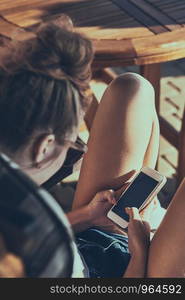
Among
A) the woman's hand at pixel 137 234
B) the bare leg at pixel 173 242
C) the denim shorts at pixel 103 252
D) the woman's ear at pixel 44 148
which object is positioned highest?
the woman's ear at pixel 44 148

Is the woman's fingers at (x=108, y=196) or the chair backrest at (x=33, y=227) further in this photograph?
the woman's fingers at (x=108, y=196)

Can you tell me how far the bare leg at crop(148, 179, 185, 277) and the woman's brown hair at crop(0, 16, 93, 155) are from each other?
1.09 feet

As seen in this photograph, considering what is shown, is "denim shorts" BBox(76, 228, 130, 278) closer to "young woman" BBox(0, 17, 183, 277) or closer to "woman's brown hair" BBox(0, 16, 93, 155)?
"young woman" BBox(0, 17, 183, 277)

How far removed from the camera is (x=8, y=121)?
1081 mm

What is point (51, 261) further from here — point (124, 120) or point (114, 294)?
point (124, 120)

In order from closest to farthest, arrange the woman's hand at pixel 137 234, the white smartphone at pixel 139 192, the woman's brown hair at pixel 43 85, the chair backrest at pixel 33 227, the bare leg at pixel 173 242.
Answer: the chair backrest at pixel 33 227 → the woman's brown hair at pixel 43 85 → the bare leg at pixel 173 242 → the woman's hand at pixel 137 234 → the white smartphone at pixel 139 192

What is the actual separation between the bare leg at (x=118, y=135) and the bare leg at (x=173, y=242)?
0.29 metres

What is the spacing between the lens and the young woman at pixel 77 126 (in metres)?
1.10

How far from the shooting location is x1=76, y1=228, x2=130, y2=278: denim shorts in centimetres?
151

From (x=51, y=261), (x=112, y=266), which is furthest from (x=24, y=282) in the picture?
(x=112, y=266)

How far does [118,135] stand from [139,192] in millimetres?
160

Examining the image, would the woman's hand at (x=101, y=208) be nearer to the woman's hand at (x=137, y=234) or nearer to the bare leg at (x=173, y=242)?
the woman's hand at (x=137, y=234)

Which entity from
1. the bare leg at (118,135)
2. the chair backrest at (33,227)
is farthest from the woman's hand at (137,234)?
the chair backrest at (33,227)

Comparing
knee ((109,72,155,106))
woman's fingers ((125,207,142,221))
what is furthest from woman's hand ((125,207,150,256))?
knee ((109,72,155,106))
